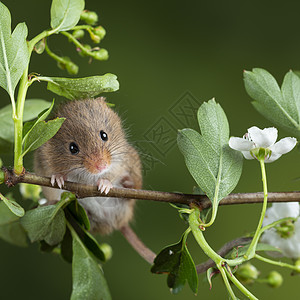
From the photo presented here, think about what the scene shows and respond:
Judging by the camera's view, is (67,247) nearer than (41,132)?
No

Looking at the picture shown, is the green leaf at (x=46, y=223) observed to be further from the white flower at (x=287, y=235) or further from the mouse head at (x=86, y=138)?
the white flower at (x=287, y=235)

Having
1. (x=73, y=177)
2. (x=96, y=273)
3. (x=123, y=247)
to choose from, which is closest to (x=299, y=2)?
(x=123, y=247)

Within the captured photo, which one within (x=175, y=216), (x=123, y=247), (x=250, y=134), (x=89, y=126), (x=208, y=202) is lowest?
(x=123, y=247)

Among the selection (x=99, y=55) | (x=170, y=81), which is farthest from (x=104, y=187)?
(x=170, y=81)

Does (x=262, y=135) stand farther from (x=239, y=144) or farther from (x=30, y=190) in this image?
(x=30, y=190)

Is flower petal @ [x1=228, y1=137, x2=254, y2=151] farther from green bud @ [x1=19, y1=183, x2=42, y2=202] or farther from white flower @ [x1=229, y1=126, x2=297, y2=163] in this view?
green bud @ [x1=19, y1=183, x2=42, y2=202]

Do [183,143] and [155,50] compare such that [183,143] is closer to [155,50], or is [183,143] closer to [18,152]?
[18,152]

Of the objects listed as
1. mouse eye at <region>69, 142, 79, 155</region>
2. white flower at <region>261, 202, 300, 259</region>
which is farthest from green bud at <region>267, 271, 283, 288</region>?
mouse eye at <region>69, 142, 79, 155</region>

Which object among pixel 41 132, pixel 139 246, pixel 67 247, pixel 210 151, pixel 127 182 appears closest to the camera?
pixel 41 132
